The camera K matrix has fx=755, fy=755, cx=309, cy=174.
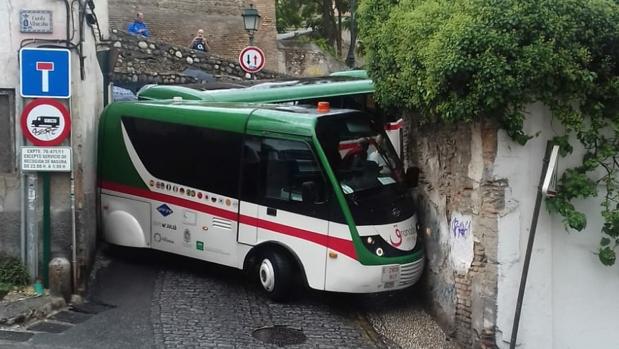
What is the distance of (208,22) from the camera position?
2803 cm

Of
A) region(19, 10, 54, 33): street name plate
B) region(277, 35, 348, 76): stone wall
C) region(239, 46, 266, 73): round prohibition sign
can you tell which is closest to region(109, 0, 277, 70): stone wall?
region(277, 35, 348, 76): stone wall

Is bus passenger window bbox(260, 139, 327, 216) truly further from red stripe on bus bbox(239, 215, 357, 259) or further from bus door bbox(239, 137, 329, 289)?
red stripe on bus bbox(239, 215, 357, 259)

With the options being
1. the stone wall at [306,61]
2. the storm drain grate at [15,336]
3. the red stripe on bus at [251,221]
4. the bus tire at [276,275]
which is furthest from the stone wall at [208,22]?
the storm drain grate at [15,336]

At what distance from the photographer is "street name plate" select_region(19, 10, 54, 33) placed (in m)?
8.52

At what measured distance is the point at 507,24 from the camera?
6.67 metres

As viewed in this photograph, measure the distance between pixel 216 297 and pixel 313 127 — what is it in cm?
242

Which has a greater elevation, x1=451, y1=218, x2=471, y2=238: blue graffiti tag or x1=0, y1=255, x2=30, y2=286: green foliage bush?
x1=451, y1=218, x2=471, y2=238: blue graffiti tag

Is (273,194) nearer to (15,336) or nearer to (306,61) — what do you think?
(15,336)

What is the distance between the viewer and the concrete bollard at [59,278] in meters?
8.48

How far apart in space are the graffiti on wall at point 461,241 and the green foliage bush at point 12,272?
15.8ft

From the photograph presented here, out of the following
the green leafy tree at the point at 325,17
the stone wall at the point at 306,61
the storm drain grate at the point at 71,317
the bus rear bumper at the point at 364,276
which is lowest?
the storm drain grate at the point at 71,317

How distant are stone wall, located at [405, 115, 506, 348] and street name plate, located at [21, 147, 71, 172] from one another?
4154 mm

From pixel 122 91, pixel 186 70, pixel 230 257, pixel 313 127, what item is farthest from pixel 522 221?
pixel 186 70

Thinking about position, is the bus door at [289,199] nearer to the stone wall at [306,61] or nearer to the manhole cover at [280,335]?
the manhole cover at [280,335]
